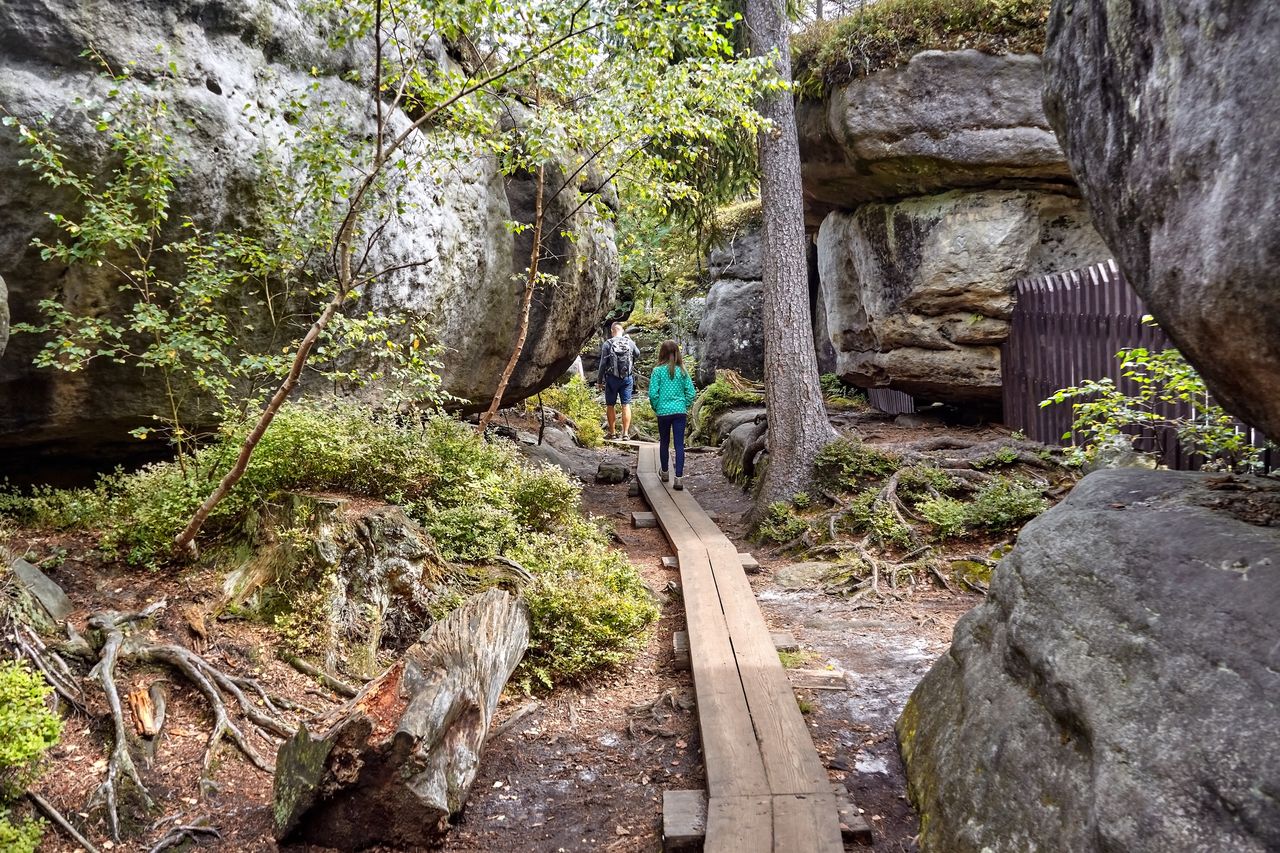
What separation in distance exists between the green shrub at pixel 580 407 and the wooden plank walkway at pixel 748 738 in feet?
33.7

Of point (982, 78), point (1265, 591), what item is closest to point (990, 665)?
point (1265, 591)

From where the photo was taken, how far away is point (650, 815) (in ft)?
13.8

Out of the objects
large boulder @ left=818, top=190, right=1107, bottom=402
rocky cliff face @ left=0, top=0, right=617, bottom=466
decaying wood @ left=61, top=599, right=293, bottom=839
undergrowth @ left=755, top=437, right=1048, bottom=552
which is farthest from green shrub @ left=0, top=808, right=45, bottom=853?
large boulder @ left=818, top=190, right=1107, bottom=402

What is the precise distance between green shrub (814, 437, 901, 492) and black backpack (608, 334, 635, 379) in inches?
252

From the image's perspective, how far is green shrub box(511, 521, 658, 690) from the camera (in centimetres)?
586

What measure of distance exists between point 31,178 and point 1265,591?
748 centimetres

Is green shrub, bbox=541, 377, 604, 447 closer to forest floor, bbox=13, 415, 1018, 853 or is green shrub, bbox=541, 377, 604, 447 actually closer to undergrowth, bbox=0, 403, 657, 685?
undergrowth, bbox=0, 403, 657, 685

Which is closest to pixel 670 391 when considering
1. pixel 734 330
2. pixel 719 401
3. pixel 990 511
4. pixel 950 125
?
pixel 990 511

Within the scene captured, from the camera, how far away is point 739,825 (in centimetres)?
372

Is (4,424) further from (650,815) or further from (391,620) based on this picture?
(650,815)

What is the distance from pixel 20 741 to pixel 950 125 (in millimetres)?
12203

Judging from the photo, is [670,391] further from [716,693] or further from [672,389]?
[716,693]

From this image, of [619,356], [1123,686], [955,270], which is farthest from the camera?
[619,356]

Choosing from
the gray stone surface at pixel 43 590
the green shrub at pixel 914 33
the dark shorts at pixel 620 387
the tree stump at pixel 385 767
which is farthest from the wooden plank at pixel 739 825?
the dark shorts at pixel 620 387
